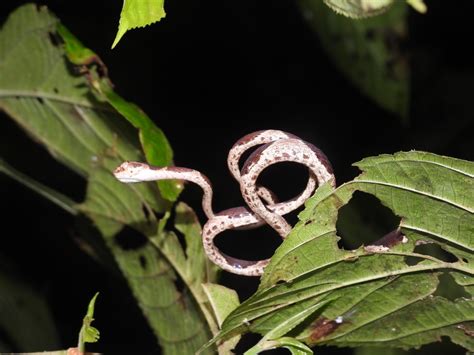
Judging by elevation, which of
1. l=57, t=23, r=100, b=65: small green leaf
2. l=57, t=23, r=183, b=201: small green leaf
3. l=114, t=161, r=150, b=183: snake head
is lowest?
l=114, t=161, r=150, b=183: snake head

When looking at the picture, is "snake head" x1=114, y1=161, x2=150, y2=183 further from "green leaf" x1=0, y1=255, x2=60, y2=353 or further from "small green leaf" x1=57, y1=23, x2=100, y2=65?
"green leaf" x1=0, y1=255, x2=60, y2=353

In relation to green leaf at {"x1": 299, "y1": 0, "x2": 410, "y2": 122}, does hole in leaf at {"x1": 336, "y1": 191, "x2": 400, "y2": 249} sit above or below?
below

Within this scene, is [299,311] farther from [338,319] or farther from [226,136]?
[226,136]

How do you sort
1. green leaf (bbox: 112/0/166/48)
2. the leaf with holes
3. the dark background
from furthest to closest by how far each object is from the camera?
the dark background → the leaf with holes → green leaf (bbox: 112/0/166/48)

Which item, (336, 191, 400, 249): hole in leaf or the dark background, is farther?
the dark background

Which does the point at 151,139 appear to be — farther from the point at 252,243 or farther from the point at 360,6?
the point at 252,243

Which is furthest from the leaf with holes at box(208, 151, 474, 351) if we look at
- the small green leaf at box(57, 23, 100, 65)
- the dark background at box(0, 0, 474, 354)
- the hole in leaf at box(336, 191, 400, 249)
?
the dark background at box(0, 0, 474, 354)

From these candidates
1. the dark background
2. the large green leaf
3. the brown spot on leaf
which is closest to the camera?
the brown spot on leaf
